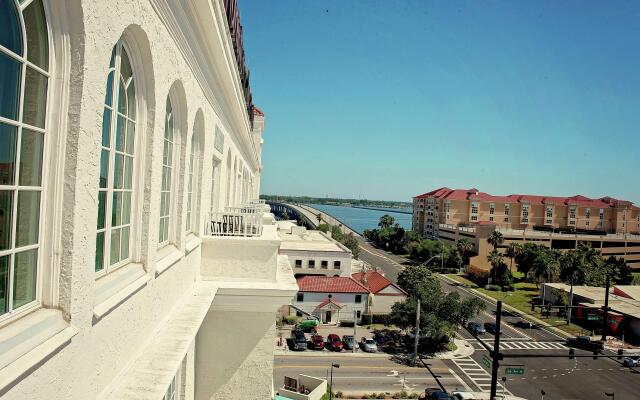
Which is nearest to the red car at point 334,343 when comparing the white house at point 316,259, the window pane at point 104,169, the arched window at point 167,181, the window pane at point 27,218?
the white house at point 316,259

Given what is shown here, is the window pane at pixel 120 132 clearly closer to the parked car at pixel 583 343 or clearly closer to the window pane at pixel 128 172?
the window pane at pixel 128 172

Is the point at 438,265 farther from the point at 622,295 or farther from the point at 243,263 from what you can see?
the point at 243,263

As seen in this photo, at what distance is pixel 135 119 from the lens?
153 inches

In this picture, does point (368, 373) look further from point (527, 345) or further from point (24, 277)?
point (24, 277)

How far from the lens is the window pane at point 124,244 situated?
3.75 metres

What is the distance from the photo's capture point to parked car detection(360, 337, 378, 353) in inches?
1244

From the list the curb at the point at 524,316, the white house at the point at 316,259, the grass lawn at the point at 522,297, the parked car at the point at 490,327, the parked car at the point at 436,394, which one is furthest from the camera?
the white house at the point at 316,259

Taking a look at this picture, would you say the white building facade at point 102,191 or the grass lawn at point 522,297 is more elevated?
the white building facade at point 102,191

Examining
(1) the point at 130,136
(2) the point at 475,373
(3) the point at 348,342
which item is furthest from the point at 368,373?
(1) the point at 130,136

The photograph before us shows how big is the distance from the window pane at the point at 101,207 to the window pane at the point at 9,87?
1.13 meters

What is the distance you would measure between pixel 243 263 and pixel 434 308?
29.2 metres

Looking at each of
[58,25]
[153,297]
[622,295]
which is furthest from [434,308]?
[58,25]

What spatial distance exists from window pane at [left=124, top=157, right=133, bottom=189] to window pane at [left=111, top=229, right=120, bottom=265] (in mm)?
415

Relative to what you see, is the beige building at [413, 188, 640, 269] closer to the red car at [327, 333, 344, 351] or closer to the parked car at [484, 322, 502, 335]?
the parked car at [484, 322, 502, 335]
